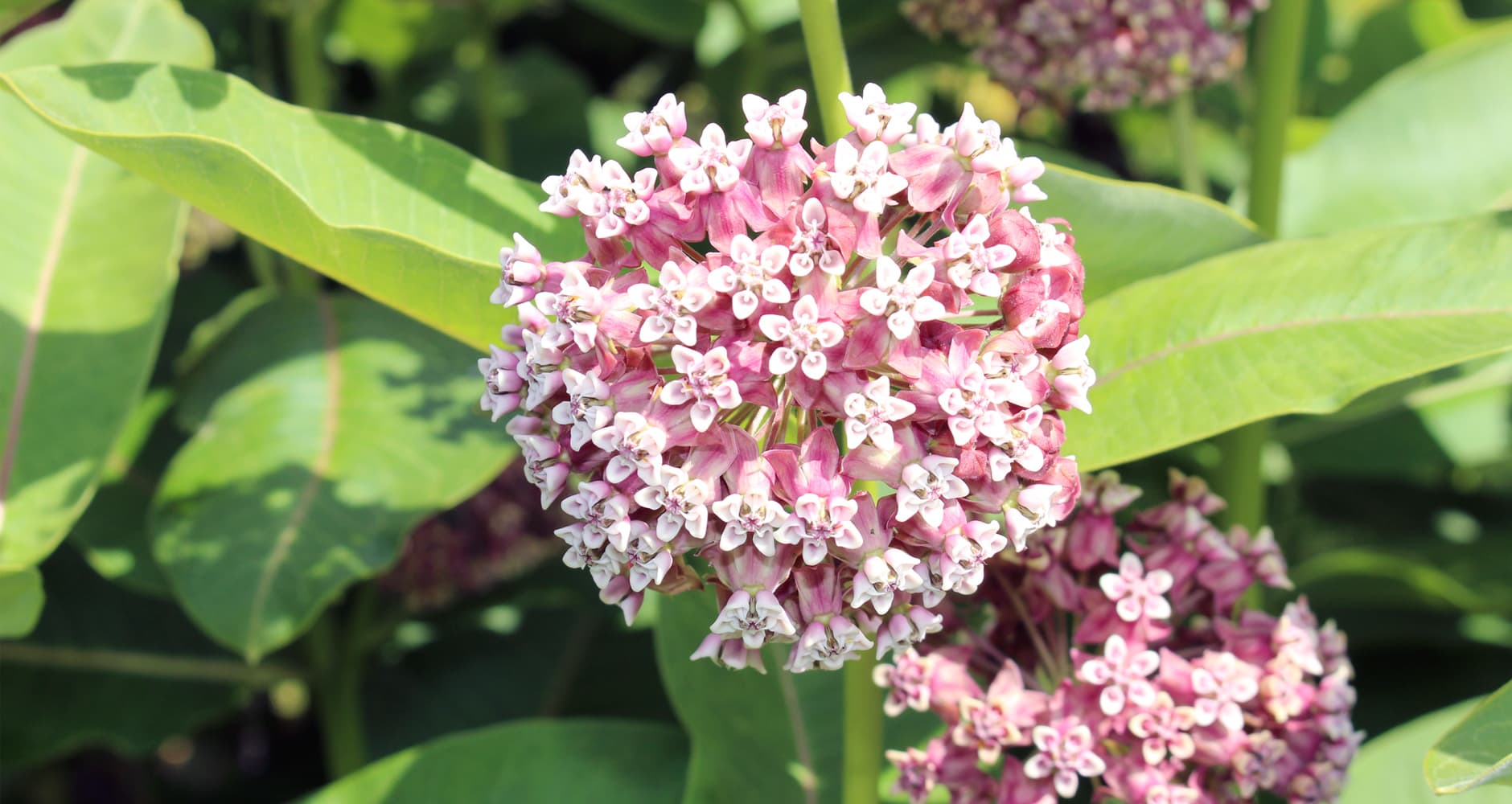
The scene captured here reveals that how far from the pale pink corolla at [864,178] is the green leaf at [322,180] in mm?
340

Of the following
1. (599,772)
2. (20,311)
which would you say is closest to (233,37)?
(20,311)

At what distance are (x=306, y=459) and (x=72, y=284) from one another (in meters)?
0.39

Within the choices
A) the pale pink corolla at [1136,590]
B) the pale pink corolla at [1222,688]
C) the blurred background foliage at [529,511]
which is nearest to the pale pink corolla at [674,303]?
the pale pink corolla at [1136,590]

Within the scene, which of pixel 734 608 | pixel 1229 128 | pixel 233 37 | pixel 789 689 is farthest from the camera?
pixel 1229 128

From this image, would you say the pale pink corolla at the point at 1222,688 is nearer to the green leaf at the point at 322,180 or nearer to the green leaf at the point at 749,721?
the green leaf at the point at 749,721

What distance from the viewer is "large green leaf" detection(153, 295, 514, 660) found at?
1.60 m

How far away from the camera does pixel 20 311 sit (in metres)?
1.71

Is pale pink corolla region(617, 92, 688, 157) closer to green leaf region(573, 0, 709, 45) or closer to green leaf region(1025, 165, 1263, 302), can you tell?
green leaf region(1025, 165, 1263, 302)

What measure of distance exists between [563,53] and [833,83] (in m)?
1.89

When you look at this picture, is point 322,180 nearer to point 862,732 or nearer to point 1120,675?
point 862,732

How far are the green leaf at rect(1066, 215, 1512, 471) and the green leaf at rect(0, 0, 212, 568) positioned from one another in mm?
1180

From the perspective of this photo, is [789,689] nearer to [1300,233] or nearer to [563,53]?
[1300,233]

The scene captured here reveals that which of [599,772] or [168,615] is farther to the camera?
[168,615]

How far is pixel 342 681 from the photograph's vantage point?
220cm
